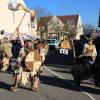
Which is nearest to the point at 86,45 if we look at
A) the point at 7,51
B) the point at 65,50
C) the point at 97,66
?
the point at 97,66

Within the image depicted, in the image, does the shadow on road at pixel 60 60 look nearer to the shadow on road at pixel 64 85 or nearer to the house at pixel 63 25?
the shadow on road at pixel 64 85

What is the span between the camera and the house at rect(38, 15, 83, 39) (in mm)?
114000

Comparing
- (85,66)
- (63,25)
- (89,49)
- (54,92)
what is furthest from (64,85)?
(63,25)

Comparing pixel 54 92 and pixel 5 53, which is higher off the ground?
pixel 5 53

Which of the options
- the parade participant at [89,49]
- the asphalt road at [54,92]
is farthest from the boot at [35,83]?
the parade participant at [89,49]

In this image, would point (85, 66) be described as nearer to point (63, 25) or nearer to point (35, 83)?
point (35, 83)

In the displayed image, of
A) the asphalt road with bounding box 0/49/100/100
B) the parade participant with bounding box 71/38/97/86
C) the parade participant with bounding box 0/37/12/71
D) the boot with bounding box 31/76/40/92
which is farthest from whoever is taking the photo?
the parade participant with bounding box 0/37/12/71

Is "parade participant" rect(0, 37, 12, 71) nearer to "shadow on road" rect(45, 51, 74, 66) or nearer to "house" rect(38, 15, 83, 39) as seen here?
"shadow on road" rect(45, 51, 74, 66)

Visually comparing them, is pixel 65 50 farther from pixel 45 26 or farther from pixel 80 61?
pixel 45 26

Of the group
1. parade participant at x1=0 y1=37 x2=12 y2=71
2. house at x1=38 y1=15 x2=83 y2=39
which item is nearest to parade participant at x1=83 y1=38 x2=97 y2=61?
parade participant at x1=0 y1=37 x2=12 y2=71

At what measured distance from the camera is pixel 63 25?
394 feet

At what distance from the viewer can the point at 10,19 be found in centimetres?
6881

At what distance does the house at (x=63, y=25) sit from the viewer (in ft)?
374

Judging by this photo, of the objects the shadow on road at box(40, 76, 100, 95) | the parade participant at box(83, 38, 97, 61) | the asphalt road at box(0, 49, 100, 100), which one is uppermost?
the parade participant at box(83, 38, 97, 61)
